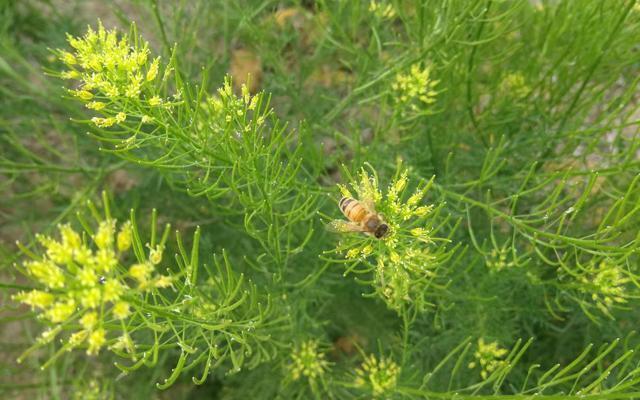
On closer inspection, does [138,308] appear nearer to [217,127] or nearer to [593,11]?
[217,127]

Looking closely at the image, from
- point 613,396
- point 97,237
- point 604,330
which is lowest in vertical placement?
point 604,330

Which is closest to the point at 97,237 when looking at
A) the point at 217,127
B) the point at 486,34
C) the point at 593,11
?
the point at 217,127

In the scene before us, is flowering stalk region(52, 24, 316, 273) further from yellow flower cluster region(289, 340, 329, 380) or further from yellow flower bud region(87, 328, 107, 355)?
yellow flower bud region(87, 328, 107, 355)

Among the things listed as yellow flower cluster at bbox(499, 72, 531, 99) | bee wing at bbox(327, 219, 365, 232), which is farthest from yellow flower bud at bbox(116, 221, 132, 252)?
yellow flower cluster at bbox(499, 72, 531, 99)

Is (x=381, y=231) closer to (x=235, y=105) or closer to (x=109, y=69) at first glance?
(x=235, y=105)

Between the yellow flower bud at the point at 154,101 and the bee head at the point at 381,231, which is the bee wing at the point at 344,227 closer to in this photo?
the bee head at the point at 381,231

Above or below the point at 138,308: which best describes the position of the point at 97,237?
above

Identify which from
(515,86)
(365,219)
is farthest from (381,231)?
(515,86)
